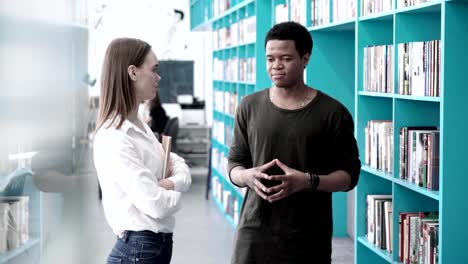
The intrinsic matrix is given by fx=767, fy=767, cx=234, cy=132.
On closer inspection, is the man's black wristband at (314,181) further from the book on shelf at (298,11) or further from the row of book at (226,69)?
the row of book at (226,69)

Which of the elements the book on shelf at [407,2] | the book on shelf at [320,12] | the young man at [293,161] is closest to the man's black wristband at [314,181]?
the young man at [293,161]

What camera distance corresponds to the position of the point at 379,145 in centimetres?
455

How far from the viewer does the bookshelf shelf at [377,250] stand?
4.34 m

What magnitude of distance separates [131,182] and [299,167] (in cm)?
61

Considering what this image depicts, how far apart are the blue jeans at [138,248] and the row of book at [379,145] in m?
2.12

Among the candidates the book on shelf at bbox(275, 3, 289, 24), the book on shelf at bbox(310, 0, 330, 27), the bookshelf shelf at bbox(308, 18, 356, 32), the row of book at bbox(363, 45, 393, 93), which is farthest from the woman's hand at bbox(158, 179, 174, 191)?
the book on shelf at bbox(275, 3, 289, 24)

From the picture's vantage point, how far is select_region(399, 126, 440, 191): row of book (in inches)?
147

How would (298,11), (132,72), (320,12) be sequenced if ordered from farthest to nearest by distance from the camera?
(298,11) < (320,12) < (132,72)

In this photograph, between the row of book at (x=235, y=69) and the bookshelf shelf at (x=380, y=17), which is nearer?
the bookshelf shelf at (x=380, y=17)

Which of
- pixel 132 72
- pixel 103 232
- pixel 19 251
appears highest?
pixel 132 72

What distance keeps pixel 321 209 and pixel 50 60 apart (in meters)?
1.10

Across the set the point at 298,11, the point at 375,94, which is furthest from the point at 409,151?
the point at 298,11

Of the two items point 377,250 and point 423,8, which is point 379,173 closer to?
point 377,250

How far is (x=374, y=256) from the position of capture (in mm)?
4867
